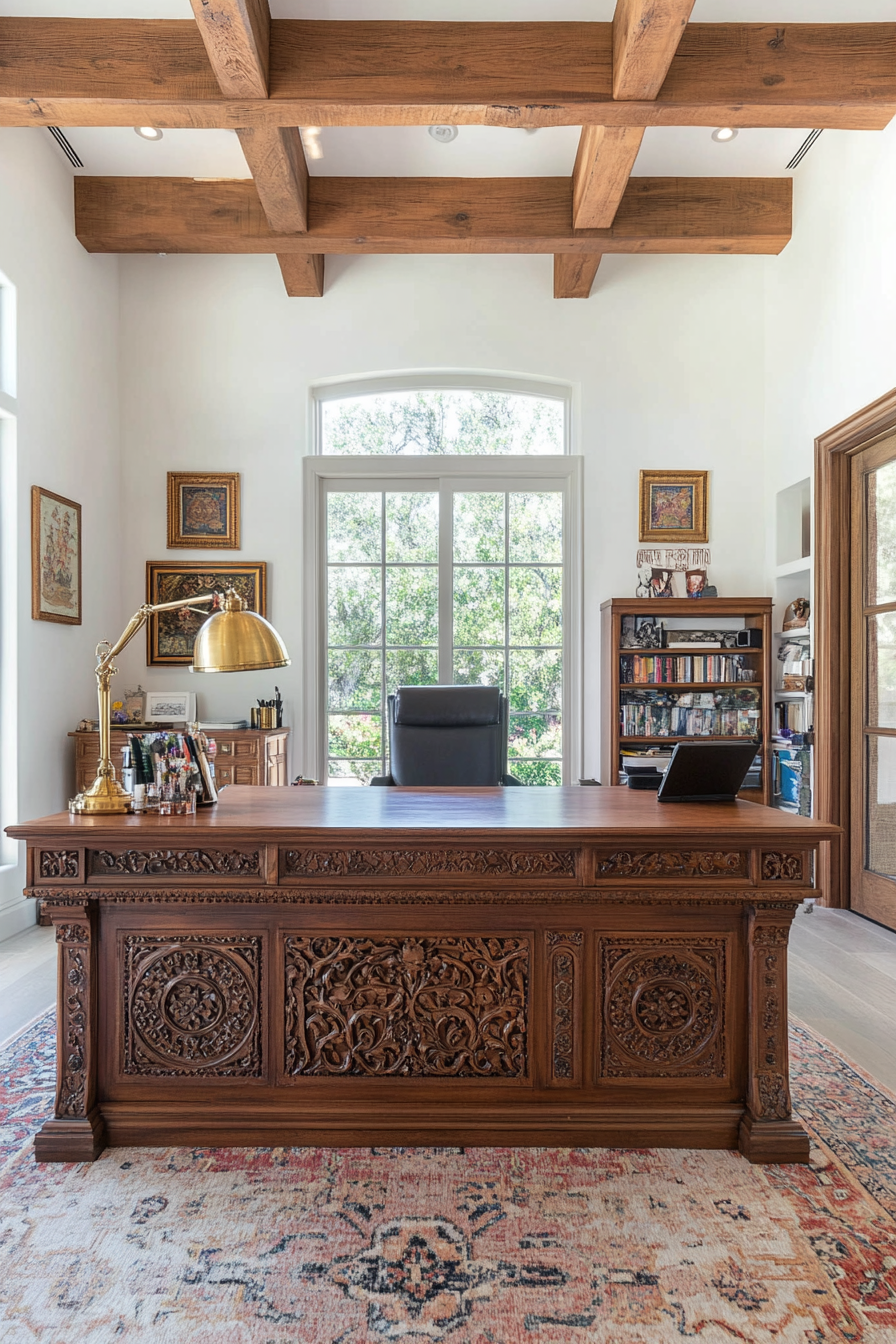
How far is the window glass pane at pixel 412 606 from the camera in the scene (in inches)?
224

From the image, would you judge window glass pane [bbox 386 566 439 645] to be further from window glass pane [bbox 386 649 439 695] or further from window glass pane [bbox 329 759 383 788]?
window glass pane [bbox 329 759 383 788]

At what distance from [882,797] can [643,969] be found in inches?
103

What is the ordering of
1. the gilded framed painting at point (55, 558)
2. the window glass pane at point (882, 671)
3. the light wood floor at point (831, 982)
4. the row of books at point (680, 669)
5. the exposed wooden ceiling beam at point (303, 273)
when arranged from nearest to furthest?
the light wood floor at point (831, 982) < the window glass pane at point (882, 671) < the gilded framed painting at point (55, 558) < the exposed wooden ceiling beam at point (303, 273) < the row of books at point (680, 669)

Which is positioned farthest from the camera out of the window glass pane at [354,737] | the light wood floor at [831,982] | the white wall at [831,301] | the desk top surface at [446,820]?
the window glass pane at [354,737]

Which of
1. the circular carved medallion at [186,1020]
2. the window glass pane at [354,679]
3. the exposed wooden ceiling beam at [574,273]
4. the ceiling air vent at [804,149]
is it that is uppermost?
the ceiling air vent at [804,149]

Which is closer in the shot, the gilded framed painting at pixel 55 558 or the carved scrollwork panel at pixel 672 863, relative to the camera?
the carved scrollwork panel at pixel 672 863

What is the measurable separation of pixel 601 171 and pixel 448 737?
2.80 m

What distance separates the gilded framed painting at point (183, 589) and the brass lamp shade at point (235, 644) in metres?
3.32

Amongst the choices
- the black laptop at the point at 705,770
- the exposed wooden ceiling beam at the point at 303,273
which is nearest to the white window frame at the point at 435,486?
the exposed wooden ceiling beam at the point at 303,273

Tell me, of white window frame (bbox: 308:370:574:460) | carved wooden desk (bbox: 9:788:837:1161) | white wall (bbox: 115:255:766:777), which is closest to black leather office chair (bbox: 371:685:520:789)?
white wall (bbox: 115:255:766:777)

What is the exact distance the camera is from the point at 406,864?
7.06ft

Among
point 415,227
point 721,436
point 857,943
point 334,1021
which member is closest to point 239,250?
point 415,227

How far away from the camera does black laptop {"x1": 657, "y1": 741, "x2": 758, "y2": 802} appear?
2.42m

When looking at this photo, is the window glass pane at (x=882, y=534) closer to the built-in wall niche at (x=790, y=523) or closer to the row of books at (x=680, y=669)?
the built-in wall niche at (x=790, y=523)
